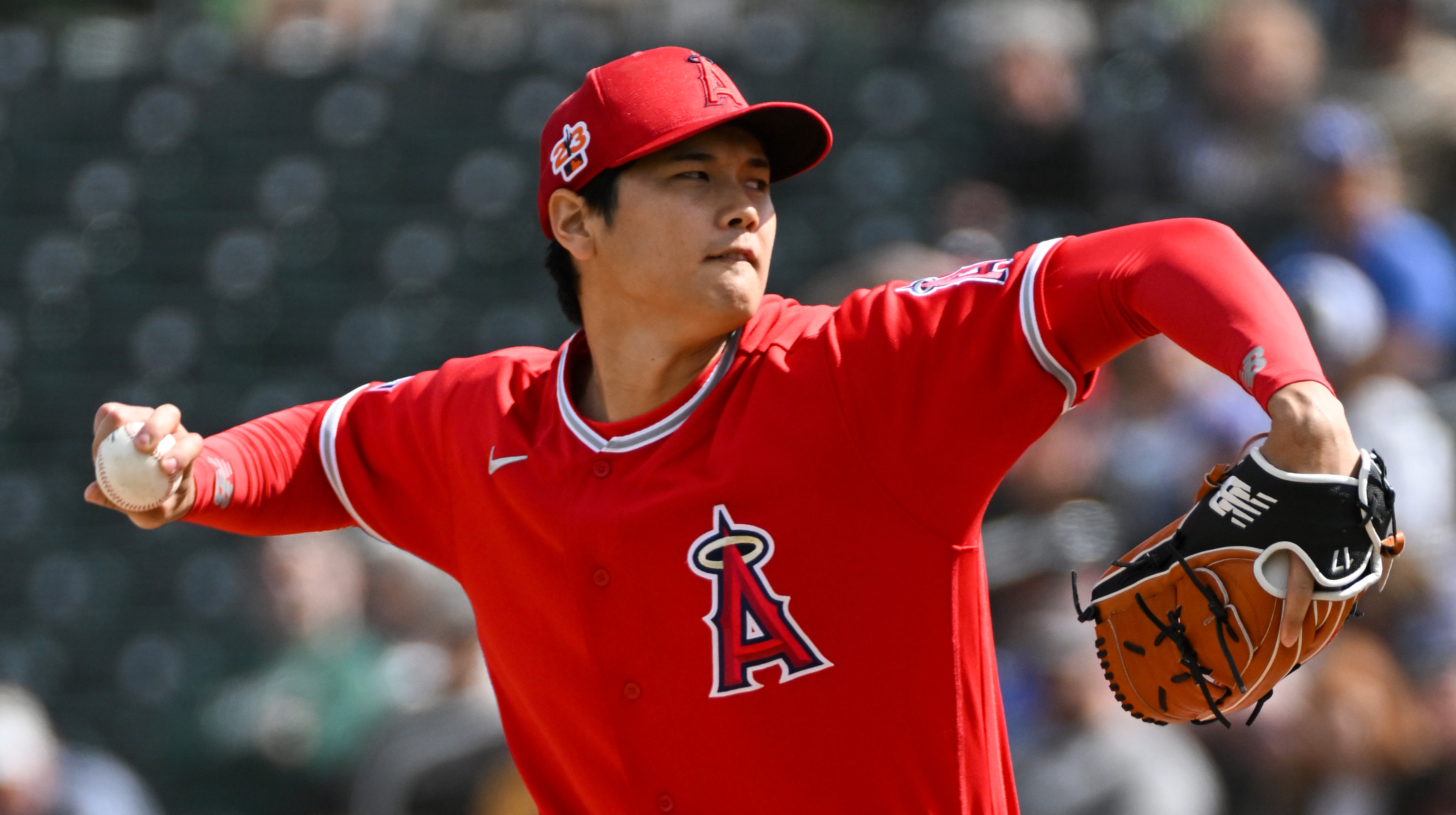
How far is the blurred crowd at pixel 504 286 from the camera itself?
4.79 meters

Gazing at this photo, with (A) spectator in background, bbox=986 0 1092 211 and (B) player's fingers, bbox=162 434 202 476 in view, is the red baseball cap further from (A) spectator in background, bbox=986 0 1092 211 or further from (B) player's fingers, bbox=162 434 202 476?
(A) spectator in background, bbox=986 0 1092 211

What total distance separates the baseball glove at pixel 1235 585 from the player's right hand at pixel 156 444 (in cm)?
141

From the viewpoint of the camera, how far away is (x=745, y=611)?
2424 millimetres

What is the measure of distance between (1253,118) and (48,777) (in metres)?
4.98

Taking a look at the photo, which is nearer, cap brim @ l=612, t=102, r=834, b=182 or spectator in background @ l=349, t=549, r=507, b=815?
cap brim @ l=612, t=102, r=834, b=182

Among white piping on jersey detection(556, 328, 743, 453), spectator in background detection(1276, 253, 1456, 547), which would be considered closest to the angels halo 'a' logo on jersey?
white piping on jersey detection(556, 328, 743, 453)

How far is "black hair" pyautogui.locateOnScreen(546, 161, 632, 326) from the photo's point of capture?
8.87ft

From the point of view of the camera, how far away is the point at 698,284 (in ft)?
8.52

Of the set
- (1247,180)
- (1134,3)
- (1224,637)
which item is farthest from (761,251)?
(1134,3)

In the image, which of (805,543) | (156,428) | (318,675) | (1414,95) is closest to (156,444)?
(156,428)

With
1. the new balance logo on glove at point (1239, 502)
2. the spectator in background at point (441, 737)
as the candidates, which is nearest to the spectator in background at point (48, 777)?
the spectator in background at point (441, 737)

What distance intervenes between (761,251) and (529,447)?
500 mm

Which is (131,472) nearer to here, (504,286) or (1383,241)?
(1383,241)

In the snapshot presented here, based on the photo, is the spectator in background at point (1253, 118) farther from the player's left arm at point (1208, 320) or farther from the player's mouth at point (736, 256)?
the player's left arm at point (1208, 320)
